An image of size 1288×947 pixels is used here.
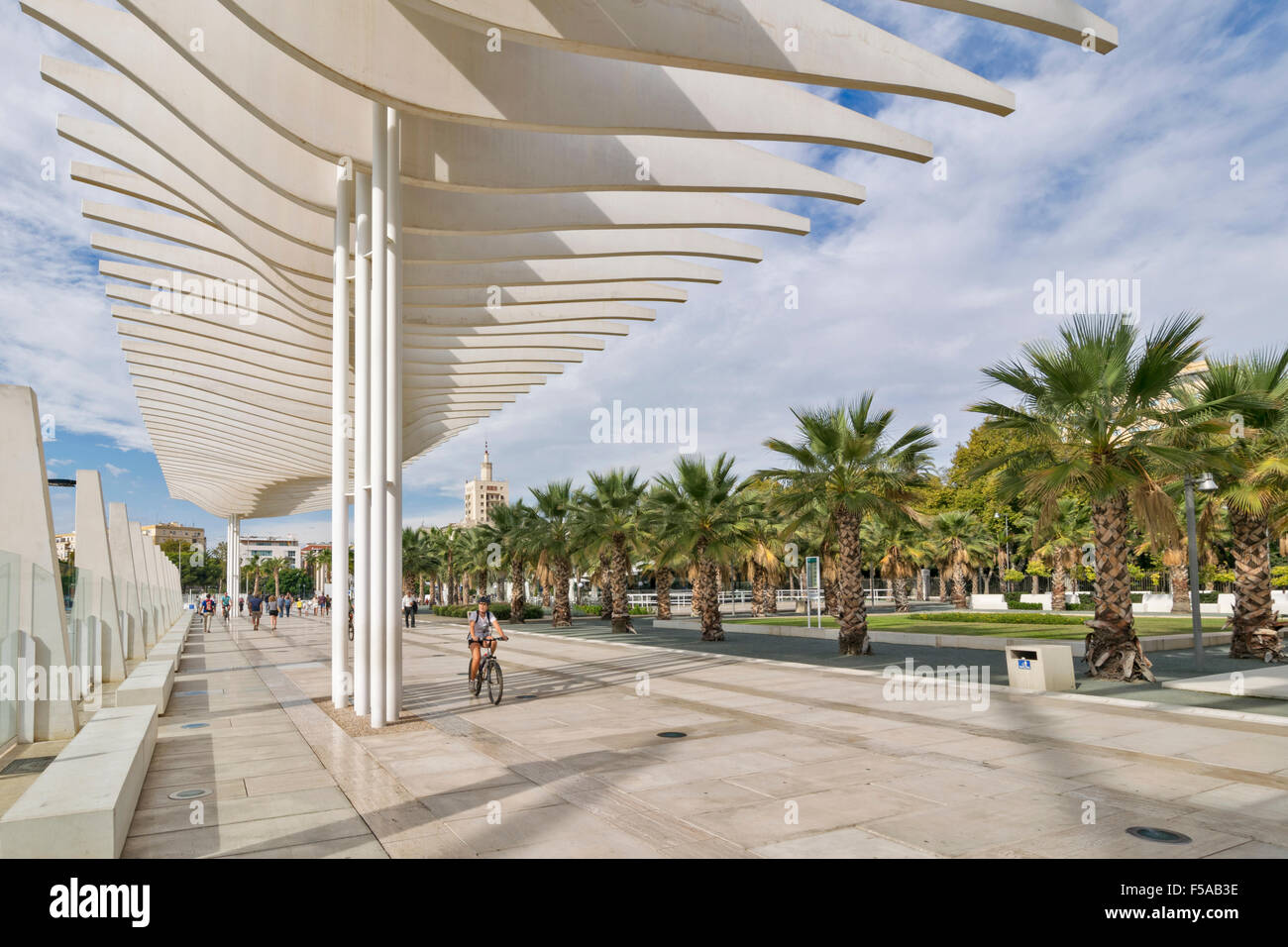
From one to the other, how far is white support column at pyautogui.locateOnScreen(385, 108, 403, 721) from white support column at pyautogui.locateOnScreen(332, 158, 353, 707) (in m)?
1.64

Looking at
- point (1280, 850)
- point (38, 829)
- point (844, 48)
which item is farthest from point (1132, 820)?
point (844, 48)

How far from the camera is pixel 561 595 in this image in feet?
121

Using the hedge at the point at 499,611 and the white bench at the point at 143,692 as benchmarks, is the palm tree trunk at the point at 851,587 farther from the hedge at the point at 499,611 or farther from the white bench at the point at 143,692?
the hedge at the point at 499,611

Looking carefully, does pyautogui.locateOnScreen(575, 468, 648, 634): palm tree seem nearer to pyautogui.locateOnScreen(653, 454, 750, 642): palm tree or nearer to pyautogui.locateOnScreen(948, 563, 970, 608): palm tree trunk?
pyautogui.locateOnScreen(653, 454, 750, 642): palm tree

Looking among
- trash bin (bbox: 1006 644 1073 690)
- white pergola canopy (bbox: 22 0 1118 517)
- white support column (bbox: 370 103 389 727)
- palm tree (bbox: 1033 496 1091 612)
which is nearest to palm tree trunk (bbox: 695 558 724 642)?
white pergola canopy (bbox: 22 0 1118 517)

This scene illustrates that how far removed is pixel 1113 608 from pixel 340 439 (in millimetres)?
12861

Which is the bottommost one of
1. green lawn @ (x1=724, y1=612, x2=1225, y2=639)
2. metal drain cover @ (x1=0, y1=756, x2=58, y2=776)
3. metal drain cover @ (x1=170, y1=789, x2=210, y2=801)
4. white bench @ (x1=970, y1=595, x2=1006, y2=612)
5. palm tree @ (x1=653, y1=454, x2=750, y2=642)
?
white bench @ (x1=970, y1=595, x2=1006, y2=612)

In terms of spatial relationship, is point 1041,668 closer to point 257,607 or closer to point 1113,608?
point 1113,608

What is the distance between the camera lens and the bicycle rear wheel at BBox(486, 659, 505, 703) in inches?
498

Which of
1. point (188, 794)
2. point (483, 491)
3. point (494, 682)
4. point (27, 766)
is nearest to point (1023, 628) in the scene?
point (494, 682)
